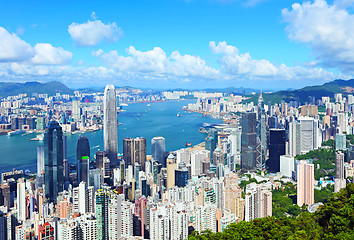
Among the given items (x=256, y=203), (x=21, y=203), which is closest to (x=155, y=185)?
(x=256, y=203)

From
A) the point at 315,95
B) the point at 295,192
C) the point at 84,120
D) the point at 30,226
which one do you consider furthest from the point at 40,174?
the point at 315,95

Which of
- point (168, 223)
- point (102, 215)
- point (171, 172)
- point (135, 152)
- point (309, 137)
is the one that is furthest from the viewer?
point (309, 137)

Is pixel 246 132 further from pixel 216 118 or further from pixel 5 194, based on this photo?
pixel 216 118

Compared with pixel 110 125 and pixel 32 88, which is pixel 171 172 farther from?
pixel 32 88

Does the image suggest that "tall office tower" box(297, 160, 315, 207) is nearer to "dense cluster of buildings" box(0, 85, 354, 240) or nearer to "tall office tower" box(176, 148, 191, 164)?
"dense cluster of buildings" box(0, 85, 354, 240)

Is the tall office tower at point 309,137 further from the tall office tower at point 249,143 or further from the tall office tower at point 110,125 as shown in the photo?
the tall office tower at point 110,125

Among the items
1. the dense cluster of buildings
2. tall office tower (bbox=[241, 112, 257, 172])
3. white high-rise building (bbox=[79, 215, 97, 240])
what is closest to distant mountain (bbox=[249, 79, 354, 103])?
the dense cluster of buildings

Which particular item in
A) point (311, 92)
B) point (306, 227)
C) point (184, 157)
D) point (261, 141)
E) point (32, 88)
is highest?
point (32, 88)
